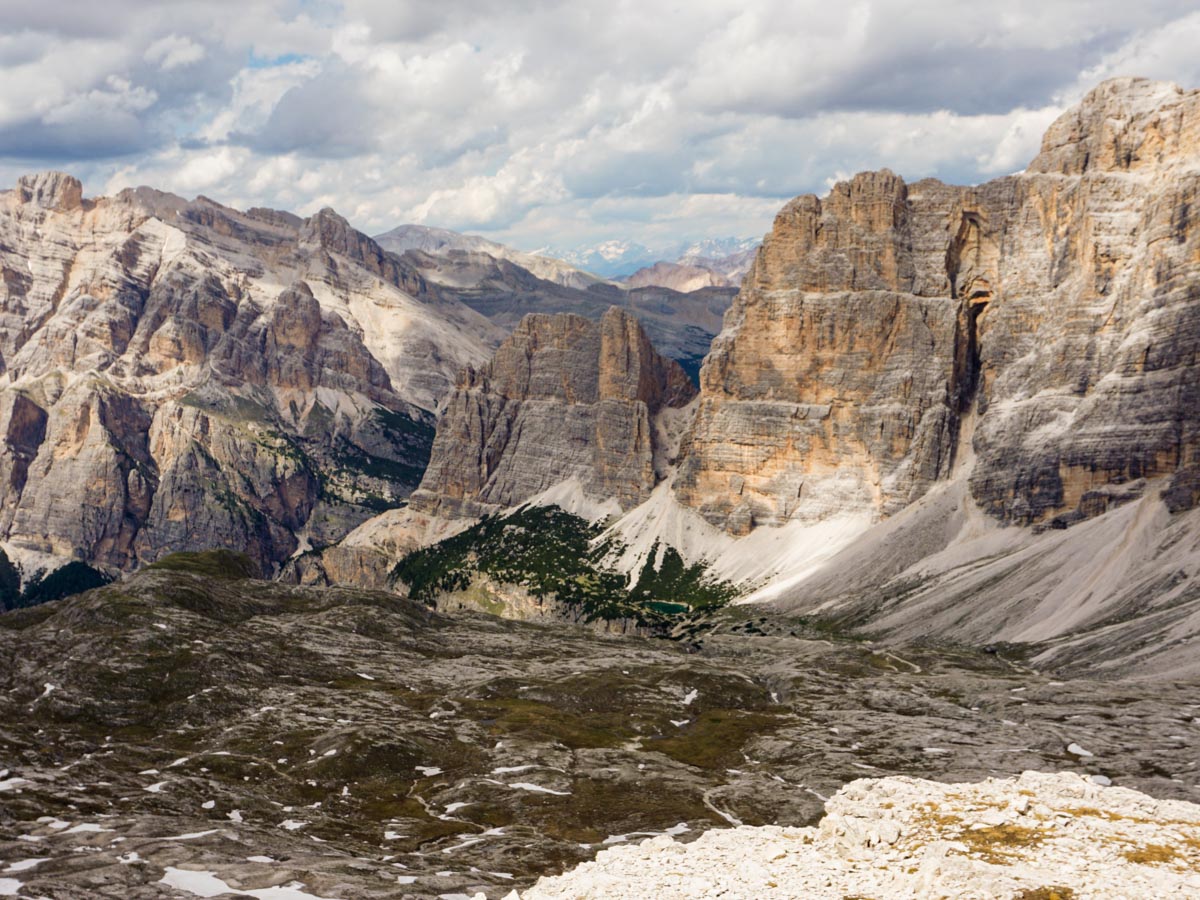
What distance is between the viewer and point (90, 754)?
141 metres

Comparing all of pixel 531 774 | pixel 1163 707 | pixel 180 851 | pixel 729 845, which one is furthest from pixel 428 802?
pixel 1163 707

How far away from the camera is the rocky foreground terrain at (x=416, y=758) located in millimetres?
98875

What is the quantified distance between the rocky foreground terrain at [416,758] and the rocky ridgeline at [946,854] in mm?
4625

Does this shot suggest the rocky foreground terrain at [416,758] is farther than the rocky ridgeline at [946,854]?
Yes

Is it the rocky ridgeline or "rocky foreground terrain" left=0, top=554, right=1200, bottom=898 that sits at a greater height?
the rocky ridgeline

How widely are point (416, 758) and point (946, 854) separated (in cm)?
10482

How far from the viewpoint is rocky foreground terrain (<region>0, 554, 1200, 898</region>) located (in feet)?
324

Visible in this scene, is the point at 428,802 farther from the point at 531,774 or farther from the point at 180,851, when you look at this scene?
the point at 180,851

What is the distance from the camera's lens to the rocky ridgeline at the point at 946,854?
5122 centimetres

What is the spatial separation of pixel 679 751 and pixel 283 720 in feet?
192

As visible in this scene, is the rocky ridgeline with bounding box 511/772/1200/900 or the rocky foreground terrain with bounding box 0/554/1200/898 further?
the rocky foreground terrain with bounding box 0/554/1200/898

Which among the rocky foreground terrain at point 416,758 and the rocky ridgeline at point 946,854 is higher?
the rocky ridgeline at point 946,854

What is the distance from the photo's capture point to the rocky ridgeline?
2016 inches

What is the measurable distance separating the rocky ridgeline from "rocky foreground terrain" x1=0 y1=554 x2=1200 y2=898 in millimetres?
4625
